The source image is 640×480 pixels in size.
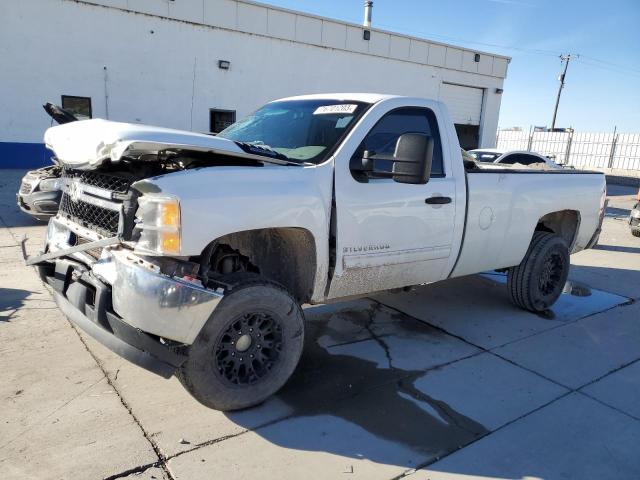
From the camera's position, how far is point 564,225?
18.9 ft

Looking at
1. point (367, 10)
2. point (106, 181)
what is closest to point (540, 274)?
point (106, 181)

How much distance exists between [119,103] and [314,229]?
1483cm

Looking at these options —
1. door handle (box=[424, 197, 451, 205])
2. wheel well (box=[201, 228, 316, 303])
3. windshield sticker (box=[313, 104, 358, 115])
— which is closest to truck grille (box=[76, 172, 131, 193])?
wheel well (box=[201, 228, 316, 303])

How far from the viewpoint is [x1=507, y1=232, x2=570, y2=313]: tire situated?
5.17 metres

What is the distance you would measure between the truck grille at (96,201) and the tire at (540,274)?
13.2 ft

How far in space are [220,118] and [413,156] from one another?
15868mm

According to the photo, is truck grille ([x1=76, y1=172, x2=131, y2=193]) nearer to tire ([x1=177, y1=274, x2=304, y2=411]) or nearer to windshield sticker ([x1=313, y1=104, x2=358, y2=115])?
tire ([x1=177, y1=274, x2=304, y2=411])

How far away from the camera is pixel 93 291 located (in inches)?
115

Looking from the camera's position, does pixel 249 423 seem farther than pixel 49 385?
No

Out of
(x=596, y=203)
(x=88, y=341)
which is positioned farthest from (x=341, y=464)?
(x=596, y=203)

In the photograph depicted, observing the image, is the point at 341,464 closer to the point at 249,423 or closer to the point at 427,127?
the point at 249,423

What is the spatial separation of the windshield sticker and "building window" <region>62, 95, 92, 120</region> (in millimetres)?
13541

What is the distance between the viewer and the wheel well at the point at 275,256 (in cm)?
325

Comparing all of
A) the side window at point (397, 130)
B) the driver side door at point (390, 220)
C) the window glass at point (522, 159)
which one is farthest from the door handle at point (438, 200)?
the window glass at point (522, 159)
